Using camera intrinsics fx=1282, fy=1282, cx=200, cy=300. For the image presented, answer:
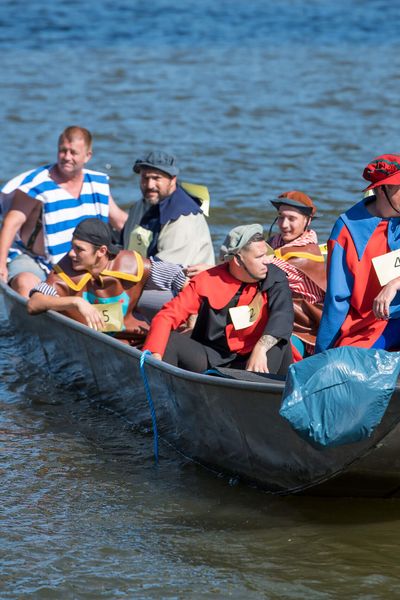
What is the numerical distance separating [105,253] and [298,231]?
115 centimetres

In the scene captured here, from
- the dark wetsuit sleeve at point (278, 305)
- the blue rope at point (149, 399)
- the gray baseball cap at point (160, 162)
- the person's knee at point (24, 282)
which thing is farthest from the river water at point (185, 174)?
the gray baseball cap at point (160, 162)

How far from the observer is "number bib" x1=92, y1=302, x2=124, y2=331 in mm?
7523

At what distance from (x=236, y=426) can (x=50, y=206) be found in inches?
134

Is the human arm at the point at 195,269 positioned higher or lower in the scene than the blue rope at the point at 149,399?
higher

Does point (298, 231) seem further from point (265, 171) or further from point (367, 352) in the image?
point (265, 171)

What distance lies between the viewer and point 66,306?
7.45 meters

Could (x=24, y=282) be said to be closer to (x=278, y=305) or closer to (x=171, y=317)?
(x=171, y=317)

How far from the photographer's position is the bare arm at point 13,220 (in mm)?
8953

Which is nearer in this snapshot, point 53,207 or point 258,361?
point 258,361

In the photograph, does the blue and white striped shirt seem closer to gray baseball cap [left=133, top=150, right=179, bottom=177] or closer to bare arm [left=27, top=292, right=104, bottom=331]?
gray baseball cap [left=133, top=150, right=179, bottom=177]

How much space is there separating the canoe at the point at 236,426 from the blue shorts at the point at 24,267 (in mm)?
1332

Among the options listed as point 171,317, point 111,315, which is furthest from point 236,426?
point 111,315

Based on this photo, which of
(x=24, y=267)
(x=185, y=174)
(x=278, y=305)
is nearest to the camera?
(x=278, y=305)

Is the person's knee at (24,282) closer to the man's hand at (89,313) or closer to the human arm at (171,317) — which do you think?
the man's hand at (89,313)
